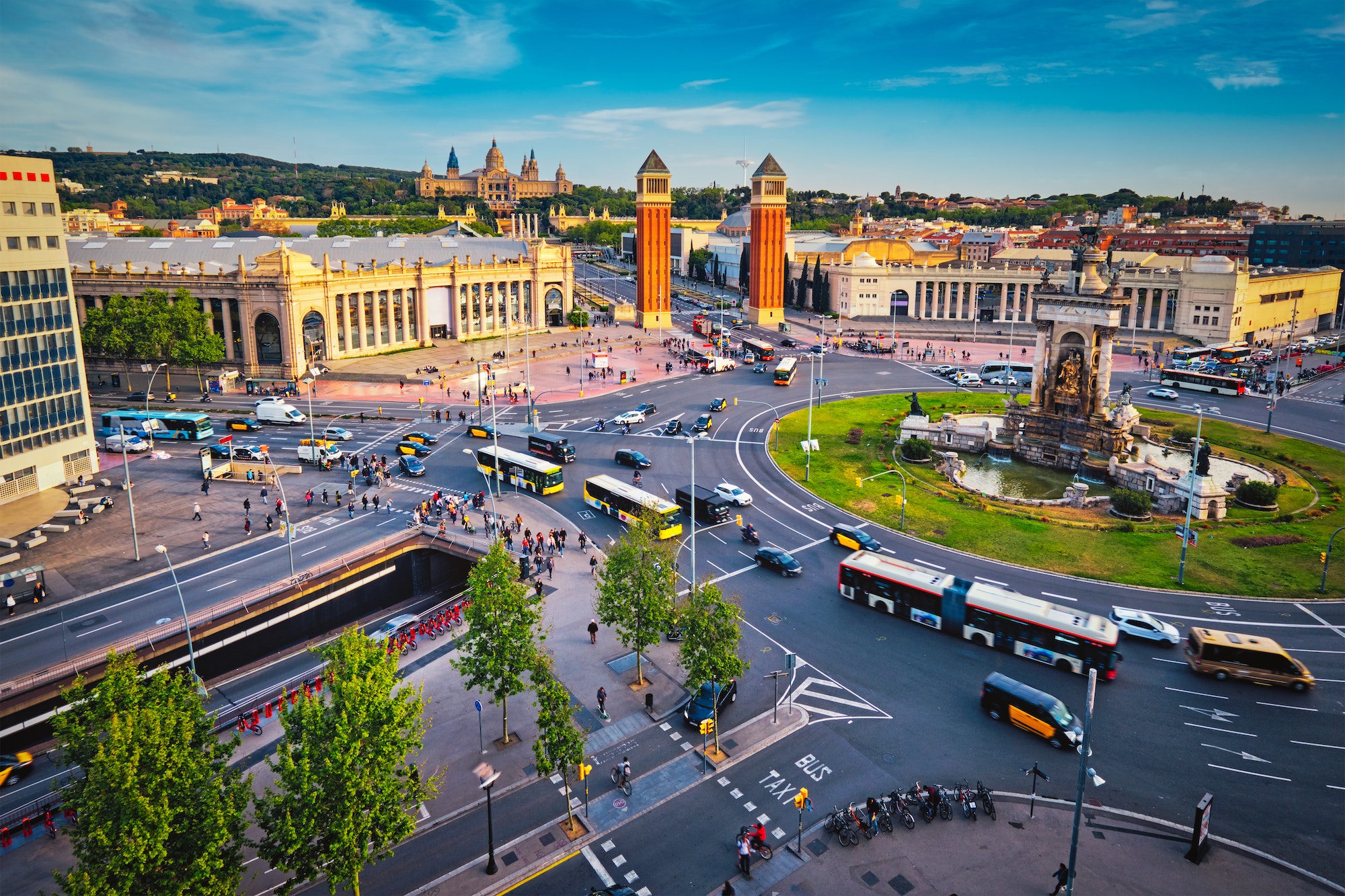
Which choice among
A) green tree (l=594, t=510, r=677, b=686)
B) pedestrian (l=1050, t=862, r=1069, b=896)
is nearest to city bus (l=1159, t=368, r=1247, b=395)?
green tree (l=594, t=510, r=677, b=686)

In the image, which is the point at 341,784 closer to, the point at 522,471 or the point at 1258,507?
the point at 522,471

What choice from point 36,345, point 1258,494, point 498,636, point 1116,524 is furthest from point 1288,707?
point 36,345

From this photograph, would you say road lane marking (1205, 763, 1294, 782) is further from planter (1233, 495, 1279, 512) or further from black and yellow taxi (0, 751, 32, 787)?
black and yellow taxi (0, 751, 32, 787)

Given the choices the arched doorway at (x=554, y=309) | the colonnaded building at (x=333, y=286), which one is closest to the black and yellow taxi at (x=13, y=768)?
the colonnaded building at (x=333, y=286)

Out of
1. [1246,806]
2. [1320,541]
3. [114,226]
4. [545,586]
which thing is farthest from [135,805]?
[114,226]

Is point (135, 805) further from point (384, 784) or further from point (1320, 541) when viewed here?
point (1320, 541)
